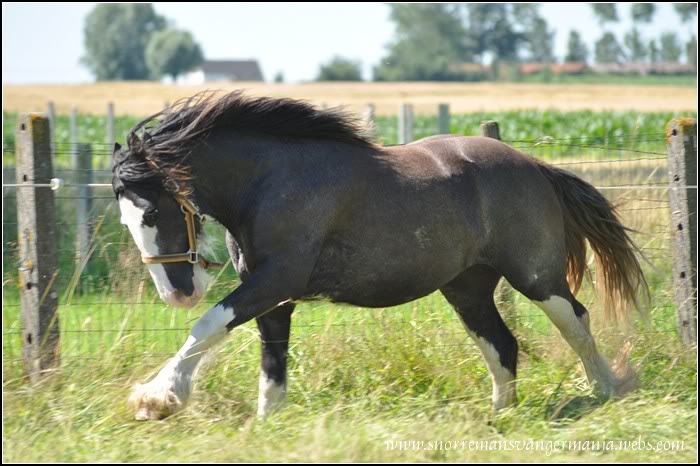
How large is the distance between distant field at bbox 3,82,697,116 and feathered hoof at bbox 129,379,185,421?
40018 mm

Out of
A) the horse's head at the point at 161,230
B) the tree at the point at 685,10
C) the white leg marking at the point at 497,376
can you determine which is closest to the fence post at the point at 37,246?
the horse's head at the point at 161,230

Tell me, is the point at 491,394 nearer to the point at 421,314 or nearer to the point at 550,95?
the point at 421,314

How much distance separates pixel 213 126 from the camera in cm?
563

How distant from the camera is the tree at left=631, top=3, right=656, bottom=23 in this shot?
6338 centimetres

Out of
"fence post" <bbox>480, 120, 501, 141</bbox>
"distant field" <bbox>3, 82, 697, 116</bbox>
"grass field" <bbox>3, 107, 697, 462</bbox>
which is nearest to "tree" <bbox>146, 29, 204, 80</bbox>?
"distant field" <bbox>3, 82, 697, 116</bbox>

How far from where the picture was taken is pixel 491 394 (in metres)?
6.59

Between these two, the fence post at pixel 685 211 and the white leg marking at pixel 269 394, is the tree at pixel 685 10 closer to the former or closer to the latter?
the fence post at pixel 685 211

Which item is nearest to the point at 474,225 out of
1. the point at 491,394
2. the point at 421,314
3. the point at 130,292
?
the point at 491,394

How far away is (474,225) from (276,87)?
58.6 m

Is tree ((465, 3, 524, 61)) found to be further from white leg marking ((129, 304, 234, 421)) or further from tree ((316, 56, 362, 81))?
white leg marking ((129, 304, 234, 421))

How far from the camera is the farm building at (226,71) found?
107688mm

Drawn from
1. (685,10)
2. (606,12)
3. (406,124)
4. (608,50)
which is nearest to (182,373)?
(406,124)

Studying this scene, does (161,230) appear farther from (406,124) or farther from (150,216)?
(406,124)

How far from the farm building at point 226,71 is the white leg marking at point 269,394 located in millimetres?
99888
